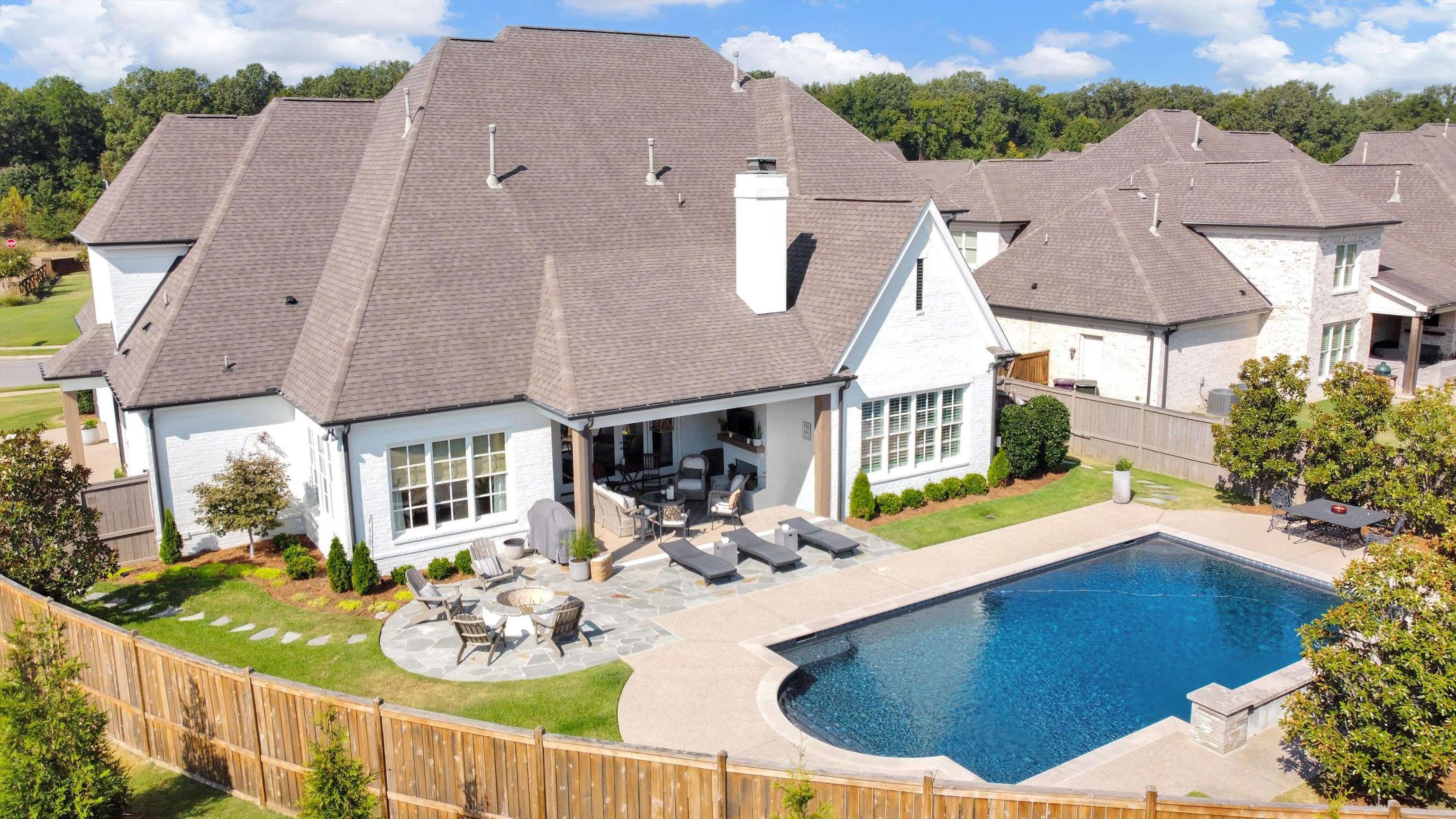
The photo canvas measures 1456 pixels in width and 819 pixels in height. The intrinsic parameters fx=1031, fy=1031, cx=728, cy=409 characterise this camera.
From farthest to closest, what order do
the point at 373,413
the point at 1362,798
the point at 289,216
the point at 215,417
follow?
the point at 289,216, the point at 215,417, the point at 373,413, the point at 1362,798

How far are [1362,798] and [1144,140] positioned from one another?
40.4 metres

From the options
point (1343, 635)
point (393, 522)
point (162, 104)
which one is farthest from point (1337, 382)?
point (162, 104)

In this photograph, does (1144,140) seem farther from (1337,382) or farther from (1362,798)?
(1362,798)

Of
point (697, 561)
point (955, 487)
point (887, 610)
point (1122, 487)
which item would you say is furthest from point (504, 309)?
point (1122, 487)

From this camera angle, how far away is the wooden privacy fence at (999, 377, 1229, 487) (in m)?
27.2

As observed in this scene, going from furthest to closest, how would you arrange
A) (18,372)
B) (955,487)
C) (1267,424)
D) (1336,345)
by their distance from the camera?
(18,372) < (1336,345) < (955,487) < (1267,424)

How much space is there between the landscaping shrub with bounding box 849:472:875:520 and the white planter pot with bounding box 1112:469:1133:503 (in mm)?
6480

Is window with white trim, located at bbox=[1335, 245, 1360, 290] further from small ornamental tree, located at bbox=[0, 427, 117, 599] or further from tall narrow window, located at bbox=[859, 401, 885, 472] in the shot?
small ornamental tree, located at bbox=[0, 427, 117, 599]

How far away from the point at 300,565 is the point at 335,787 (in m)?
11.2

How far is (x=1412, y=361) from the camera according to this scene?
36156 millimetres

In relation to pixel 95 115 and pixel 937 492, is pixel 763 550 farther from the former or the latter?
pixel 95 115

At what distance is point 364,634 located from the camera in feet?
60.4

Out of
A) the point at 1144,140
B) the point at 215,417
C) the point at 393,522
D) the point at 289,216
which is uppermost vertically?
the point at 1144,140

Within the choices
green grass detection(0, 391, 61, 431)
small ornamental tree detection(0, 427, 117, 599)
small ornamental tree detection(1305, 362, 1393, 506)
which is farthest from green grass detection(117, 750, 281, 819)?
green grass detection(0, 391, 61, 431)
